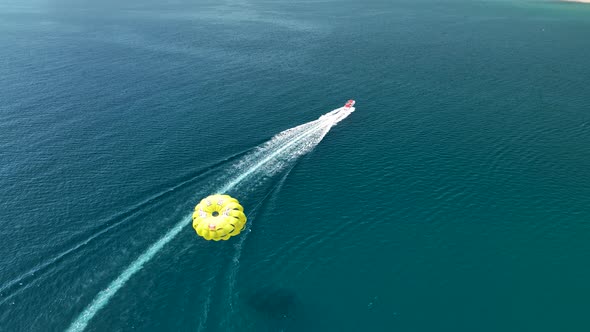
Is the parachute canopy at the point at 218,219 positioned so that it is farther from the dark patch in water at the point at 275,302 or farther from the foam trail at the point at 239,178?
the dark patch in water at the point at 275,302

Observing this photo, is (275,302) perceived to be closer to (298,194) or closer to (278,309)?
(278,309)

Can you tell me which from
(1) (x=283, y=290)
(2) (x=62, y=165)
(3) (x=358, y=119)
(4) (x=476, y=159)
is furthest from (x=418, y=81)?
(2) (x=62, y=165)

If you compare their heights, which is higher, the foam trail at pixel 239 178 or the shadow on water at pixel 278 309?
the foam trail at pixel 239 178

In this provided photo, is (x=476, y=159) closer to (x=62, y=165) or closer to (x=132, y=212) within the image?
(x=132, y=212)

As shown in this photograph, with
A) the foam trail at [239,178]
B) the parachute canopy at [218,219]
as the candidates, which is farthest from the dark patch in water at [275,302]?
the foam trail at [239,178]

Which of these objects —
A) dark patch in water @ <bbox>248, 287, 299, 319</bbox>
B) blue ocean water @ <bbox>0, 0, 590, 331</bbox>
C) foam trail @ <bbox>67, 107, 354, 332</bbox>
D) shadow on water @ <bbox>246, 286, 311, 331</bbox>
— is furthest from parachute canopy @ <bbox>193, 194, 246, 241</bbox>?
dark patch in water @ <bbox>248, 287, 299, 319</bbox>

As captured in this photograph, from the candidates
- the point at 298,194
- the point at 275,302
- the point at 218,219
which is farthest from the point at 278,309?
the point at 298,194

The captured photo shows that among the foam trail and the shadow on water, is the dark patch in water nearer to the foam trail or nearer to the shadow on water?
the shadow on water
